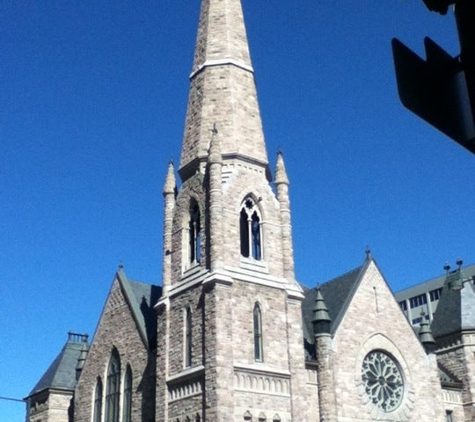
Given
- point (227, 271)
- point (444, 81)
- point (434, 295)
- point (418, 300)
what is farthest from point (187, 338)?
point (418, 300)

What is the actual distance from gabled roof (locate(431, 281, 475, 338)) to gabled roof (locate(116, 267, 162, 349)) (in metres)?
14.9

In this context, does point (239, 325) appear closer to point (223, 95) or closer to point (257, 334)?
point (257, 334)

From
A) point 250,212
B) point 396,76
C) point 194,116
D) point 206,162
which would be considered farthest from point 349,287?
point 396,76

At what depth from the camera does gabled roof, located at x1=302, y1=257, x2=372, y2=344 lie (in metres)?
30.4

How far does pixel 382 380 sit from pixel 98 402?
13443 millimetres

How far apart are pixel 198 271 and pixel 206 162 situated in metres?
5.05

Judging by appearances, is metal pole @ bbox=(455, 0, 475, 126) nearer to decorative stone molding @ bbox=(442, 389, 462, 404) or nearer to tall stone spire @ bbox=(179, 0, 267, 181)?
tall stone spire @ bbox=(179, 0, 267, 181)

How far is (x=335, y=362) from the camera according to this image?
28.7 meters

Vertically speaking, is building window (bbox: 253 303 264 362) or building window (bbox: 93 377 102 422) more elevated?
building window (bbox: 253 303 264 362)

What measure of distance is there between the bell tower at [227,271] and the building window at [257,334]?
39 mm

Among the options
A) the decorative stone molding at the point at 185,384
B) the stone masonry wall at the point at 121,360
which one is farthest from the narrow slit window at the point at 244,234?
the stone masonry wall at the point at 121,360

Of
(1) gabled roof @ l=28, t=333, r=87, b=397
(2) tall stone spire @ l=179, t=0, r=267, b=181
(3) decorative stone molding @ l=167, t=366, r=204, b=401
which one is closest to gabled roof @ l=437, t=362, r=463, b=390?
(3) decorative stone molding @ l=167, t=366, r=204, b=401

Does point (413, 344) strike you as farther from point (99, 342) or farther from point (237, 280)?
point (99, 342)

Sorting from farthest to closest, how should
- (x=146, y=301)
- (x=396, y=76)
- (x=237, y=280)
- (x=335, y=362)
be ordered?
(x=146, y=301) → (x=335, y=362) → (x=237, y=280) → (x=396, y=76)
